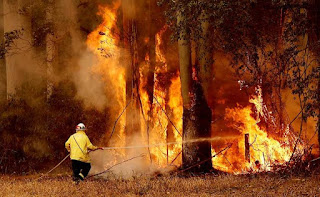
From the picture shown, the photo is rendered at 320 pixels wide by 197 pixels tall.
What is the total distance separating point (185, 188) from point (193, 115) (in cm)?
355

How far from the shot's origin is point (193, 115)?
13.7 meters

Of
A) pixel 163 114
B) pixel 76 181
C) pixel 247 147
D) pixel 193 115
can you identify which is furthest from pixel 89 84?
pixel 76 181

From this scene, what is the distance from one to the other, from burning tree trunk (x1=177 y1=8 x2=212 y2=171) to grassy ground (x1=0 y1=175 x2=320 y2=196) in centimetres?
180

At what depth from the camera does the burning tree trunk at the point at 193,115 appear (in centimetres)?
1362

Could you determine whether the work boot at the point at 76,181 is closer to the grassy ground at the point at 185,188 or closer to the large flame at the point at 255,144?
the grassy ground at the point at 185,188

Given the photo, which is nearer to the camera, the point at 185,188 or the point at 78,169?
the point at 185,188

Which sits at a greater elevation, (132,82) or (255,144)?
(132,82)

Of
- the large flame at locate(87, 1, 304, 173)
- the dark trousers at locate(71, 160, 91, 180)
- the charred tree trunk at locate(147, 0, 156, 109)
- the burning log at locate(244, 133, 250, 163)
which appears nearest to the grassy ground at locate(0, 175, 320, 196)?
the dark trousers at locate(71, 160, 91, 180)

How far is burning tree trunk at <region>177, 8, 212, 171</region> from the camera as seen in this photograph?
44.7ft

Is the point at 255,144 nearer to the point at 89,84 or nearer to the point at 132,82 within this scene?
the point at 132,82

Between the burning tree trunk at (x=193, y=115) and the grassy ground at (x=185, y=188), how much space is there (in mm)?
1803

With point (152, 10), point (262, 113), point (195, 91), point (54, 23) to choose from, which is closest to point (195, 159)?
point (195, 91)

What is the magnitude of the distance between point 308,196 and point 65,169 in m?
10.8

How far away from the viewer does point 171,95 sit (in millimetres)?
17797
